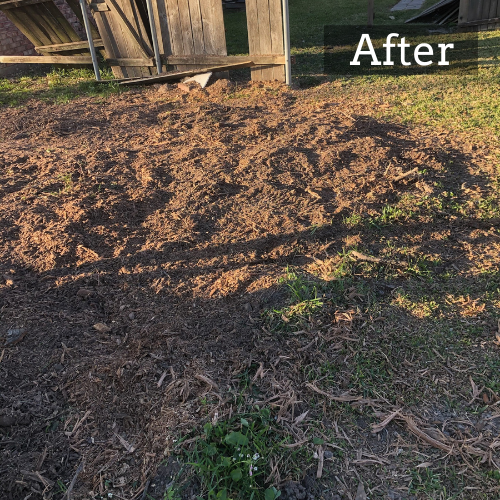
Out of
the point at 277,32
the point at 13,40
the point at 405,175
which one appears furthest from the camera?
the point at 13,40

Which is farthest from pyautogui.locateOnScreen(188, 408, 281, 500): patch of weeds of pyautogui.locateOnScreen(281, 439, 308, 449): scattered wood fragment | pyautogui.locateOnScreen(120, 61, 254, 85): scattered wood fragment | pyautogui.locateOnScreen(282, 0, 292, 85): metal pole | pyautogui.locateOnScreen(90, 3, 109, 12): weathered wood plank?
pyautogui.locateOnScreen(90, 3, 109, 12): weathered wood plank

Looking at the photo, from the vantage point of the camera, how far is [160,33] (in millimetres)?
8078

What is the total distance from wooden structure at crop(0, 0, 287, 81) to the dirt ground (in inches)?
95.6

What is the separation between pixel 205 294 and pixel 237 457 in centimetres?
121

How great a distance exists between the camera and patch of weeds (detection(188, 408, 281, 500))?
2.06 metres

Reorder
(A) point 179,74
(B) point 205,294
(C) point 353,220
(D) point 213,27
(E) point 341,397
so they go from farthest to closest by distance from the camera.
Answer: (A) point 179,74, (D) point 213,27, (C) point 353,220, (B) point 205,294, (E) point 341,397

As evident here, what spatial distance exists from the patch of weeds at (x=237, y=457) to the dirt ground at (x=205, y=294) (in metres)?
0.09

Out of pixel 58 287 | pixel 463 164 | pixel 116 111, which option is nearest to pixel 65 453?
pixel 58 287

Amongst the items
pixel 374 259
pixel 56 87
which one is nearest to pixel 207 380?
pixel 374 259

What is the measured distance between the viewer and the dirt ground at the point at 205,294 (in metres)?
2.28

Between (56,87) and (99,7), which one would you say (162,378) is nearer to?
(56,87)

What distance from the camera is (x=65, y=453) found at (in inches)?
89.5

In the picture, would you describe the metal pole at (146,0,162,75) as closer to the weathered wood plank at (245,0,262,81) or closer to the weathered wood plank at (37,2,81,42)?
the weathered wood plank at (245,0,262,81)

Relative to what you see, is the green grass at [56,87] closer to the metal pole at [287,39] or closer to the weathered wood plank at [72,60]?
the weathered wood plank at [72,60]
